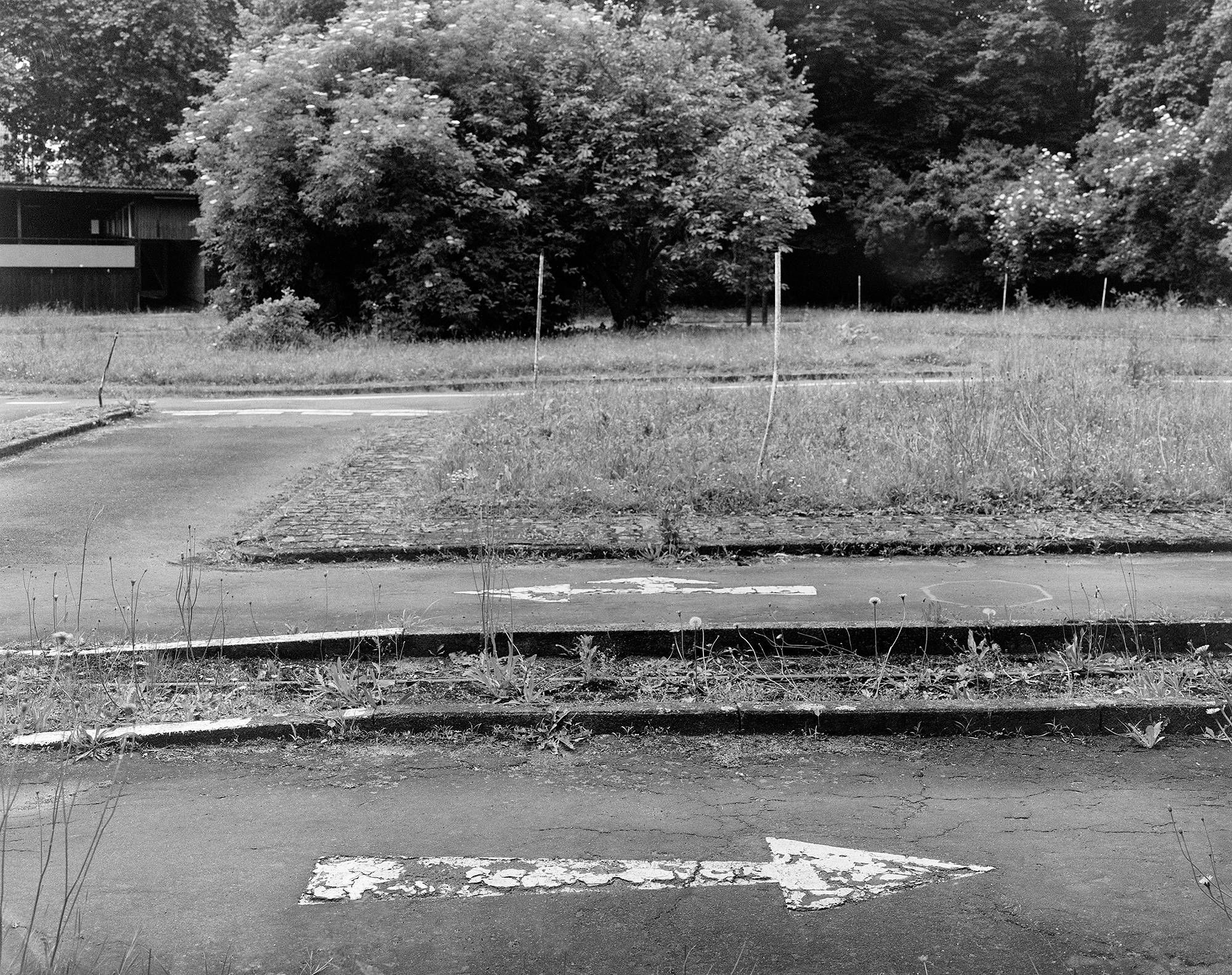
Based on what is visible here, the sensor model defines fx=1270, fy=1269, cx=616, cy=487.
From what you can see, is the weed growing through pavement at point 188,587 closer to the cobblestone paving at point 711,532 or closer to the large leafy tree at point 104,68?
the cobblestone paving at point 711,532

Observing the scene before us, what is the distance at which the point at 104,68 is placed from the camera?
43.6 m

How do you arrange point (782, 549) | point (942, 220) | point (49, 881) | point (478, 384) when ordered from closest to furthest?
point (49, 881), point (782, 549), point (478, 384), point (942, 220)

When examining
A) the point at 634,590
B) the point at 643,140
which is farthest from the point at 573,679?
the point at 643,140

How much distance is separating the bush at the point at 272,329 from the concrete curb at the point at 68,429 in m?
8.19

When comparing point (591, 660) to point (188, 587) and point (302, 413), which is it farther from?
point (302, 413)

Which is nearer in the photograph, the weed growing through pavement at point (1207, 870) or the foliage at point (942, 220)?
the weed growing through pavement at point (1207, 870)

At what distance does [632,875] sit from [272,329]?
22.4 metres

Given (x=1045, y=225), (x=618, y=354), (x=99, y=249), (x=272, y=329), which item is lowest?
(x=618, y=354)

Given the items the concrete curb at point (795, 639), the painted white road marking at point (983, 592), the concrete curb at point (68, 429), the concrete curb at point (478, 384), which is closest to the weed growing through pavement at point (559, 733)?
the concrete curb at point (795, 639)

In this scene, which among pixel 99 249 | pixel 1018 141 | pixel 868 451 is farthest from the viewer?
pixel 1018 141

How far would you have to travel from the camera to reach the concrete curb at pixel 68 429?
13383 mm

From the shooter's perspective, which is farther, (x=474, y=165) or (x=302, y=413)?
(x=474, y=165)

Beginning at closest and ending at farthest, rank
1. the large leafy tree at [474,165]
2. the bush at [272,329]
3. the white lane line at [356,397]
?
the white lane line at [356,397] → the bush at [272,329] → the large leafy tree at [474,165]

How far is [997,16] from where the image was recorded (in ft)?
152
